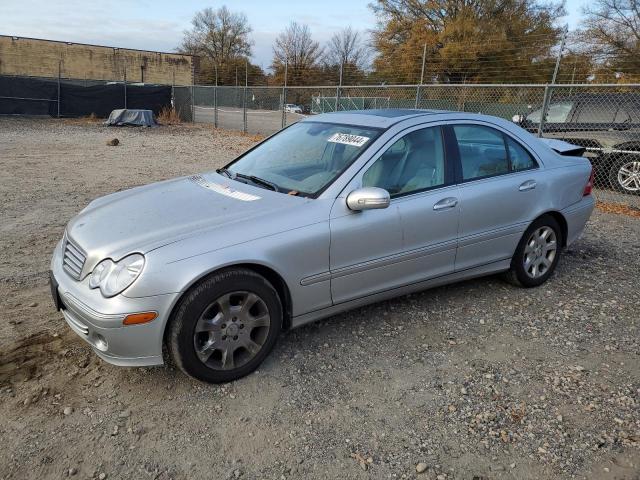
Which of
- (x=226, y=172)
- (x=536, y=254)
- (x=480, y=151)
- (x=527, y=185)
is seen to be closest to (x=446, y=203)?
(x=480, y=151)

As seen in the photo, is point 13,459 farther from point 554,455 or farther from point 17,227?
point 17,227

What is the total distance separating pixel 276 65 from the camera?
59.8 m

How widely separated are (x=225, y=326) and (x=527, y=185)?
2.76 metres

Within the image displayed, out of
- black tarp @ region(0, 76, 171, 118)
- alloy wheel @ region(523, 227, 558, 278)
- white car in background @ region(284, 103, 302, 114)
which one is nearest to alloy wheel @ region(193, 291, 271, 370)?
alloy wheel @ region(523, 227, 558, 278)

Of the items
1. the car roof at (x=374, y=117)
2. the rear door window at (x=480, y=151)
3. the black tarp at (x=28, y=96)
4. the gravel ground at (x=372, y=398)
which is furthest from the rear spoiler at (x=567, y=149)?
the black tarp at (x=28, y=96)

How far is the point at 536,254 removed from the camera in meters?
4.35

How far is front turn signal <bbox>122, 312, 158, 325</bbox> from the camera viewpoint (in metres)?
2.55

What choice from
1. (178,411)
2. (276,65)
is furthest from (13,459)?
(276,65)

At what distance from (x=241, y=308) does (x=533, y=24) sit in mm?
39168

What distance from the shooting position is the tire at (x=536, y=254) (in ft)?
13.9

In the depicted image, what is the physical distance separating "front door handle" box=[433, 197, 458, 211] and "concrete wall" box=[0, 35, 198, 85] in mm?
46295

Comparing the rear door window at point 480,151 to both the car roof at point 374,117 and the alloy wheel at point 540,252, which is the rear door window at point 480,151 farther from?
the alloy wheel at point 540,252

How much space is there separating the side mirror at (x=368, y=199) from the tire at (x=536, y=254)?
68.0 inches

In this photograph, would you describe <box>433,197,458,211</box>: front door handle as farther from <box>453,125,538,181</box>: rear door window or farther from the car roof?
the car roof
